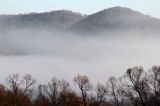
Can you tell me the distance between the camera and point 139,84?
88.2 metres

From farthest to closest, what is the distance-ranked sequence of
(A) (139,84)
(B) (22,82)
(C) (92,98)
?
(B) (22,82), (C) (92,98), (A) (139,84)

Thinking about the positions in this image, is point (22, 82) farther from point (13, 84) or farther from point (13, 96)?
point (13, 96)

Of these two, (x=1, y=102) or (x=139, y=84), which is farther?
(x=1, y=102)

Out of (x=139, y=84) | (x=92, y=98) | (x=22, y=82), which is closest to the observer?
(x=139, y=84)

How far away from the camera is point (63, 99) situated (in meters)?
114

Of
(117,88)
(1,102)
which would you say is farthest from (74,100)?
(1,102)

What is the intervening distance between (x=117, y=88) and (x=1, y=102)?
32296 millimetres

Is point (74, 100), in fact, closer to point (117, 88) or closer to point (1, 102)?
point (117, 88)

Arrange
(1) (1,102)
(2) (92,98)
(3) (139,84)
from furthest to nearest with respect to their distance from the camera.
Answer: (2) (92,98)
(1) (1,102)
(3) (139,84)

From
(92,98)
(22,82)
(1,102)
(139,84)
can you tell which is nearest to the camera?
(139,84)

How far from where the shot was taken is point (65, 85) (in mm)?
126000

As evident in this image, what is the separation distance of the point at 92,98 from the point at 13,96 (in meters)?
21.3

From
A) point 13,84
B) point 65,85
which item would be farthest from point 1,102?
point 65,85

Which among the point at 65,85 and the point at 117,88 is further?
the point at 65,85
